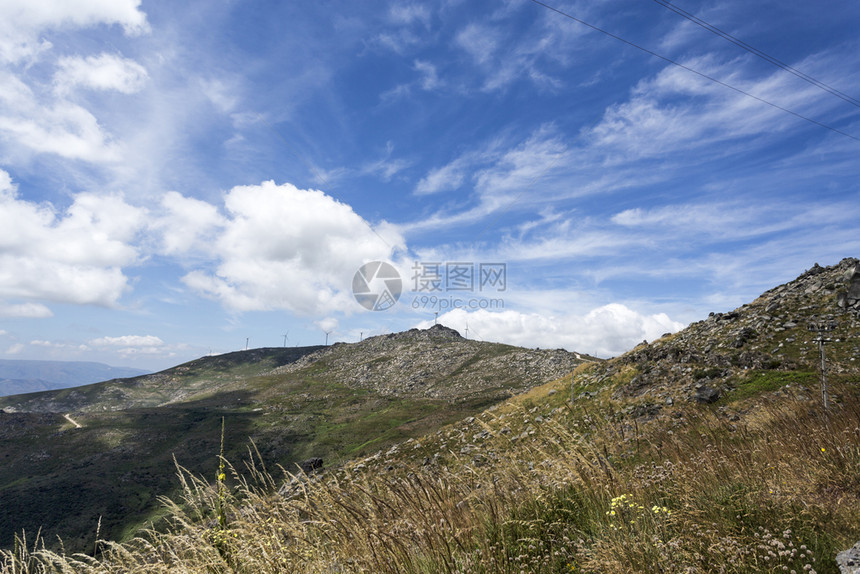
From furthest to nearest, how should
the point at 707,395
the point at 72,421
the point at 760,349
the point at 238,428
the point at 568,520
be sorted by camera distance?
the point at 72,421, the point at 238,428, the point at 760,349, the point at 707,395, the point at 568,520

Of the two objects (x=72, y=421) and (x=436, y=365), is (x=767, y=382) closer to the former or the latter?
(x=436, y=365)

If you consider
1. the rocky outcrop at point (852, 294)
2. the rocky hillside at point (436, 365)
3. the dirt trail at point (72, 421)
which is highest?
the rocky outcrop at point (852, 294)

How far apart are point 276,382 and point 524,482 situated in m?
158

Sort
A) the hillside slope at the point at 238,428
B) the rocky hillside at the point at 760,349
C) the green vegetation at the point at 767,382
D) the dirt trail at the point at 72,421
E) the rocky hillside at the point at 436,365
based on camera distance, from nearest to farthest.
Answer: the green vegetation at the point at 767,382 → the rocky hillside at the point at 760,349 → the hillside slope at the point at 238,428 → the rocky hillside at the point at 436,365 → the dirt trail at the point at 72,421

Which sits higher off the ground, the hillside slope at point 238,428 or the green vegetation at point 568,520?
the green vegetation at point 568,520

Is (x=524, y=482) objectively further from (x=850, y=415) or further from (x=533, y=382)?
(x=533, y=382)

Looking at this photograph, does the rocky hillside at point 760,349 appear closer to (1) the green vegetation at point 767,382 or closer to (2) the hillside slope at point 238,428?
(1) the green vegetation at point 767,382

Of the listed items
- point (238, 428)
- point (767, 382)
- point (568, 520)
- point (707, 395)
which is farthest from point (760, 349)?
point (238, 428)

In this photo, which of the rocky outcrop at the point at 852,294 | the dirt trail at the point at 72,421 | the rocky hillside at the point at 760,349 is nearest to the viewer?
the rocky hillside at the point at 760,349

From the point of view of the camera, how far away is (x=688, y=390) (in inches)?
876

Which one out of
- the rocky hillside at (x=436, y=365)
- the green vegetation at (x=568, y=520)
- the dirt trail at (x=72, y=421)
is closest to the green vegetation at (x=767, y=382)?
the green vegetation at (x=568, y=520)

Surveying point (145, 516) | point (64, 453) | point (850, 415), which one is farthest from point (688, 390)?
point (64, 453)

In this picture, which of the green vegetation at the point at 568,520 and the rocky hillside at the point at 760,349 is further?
the rocky hillside at the point at 760,349

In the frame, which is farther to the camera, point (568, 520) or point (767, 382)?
point (767, 382)
